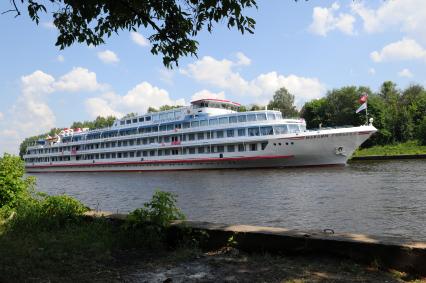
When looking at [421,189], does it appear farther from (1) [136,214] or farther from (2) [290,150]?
(2) [290,150]

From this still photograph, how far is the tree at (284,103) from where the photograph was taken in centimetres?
8062

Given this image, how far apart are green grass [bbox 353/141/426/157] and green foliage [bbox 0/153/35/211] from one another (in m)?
47.2

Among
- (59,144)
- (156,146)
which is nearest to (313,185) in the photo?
(156,146)

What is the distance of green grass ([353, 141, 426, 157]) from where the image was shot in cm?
4823

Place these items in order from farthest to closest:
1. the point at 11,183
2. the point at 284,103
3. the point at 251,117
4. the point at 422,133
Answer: the point at 284,103
the point at 422,133
the point at 251,117
the point at 11,183

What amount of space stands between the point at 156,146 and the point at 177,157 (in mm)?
3476

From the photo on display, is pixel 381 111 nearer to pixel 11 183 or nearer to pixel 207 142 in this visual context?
pixel 207 142

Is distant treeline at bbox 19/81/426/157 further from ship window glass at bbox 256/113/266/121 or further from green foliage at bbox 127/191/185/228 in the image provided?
green foliage at bbox 127/191/185/228

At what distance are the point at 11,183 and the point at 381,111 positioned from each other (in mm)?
59233

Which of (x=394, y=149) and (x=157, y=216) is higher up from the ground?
(x=394, y=149)

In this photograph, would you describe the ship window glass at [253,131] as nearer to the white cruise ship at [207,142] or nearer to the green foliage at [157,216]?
the white cruise ship at [207,142]

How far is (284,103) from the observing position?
8188cm

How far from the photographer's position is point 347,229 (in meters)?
10.0

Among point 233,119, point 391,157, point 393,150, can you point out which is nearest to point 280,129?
point 233,119
